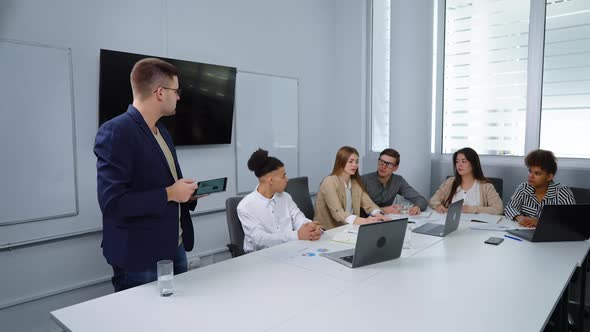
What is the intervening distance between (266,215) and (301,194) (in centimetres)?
84

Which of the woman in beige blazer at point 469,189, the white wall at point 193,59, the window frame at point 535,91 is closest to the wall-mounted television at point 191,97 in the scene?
the white wall at point 193,59

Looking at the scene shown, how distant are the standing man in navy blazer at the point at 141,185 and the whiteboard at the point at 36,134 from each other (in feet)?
3.62

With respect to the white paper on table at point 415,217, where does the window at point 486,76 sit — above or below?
above

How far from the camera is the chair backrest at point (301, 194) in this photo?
10.8 ft

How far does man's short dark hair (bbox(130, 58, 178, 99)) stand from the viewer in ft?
5.88

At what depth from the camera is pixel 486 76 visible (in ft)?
14.4

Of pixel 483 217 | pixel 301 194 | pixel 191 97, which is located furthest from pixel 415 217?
pixel 191 97

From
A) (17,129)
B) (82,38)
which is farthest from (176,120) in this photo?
(17,129)

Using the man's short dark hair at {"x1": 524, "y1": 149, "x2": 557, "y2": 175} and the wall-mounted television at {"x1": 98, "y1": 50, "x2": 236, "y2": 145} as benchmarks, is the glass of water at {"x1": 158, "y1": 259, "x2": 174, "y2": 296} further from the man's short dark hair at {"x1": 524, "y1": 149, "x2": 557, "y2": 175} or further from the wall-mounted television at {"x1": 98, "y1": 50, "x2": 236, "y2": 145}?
the man's short dark hair at {"x1": 524, "y1": 149, "x2": 557, "y2": 175}

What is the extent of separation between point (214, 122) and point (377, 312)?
2.60 metres

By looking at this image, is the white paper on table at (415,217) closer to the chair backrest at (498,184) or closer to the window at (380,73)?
the chair backrest at (498,184)

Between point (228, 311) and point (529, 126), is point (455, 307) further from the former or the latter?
point (529, 126)

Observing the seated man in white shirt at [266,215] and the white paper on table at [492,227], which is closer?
the seated man in white shirt at [266,215]

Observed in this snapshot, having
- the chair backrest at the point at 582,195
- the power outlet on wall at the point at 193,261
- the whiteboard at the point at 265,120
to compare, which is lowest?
the power outlet on wall at the point at 193,261
